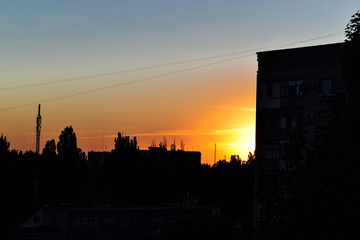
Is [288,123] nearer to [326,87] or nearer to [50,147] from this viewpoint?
[326,87]

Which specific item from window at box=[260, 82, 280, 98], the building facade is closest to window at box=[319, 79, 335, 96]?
the building facade

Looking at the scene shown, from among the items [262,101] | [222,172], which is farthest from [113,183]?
[262,101]

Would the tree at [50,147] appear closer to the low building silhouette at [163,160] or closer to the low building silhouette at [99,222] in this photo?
the low building silhouette at [163,160]

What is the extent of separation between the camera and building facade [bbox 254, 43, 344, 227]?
138 ft

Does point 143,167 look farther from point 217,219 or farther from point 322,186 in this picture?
point 322,186

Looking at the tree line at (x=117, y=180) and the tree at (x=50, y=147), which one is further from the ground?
the tree at (x=50, y=147)

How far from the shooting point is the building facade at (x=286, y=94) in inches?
1657

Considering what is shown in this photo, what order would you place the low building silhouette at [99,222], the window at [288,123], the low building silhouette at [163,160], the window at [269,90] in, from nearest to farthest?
→ the window at [288,123] < the window at [269,90] < the low building silhouette at [99,222] < the low building silhouette at [163,160]

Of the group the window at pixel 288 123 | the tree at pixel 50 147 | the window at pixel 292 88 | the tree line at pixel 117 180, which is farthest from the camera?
the tree at pixel 50 147

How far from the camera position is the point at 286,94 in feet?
143

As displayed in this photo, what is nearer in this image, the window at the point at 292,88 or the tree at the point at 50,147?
the window at the point at 292,88

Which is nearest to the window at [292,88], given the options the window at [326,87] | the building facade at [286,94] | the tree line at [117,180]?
the building facade at [286,94]

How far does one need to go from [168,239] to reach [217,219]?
175 inches

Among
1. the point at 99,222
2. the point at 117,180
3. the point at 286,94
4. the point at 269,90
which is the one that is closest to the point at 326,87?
the point at 286,94
